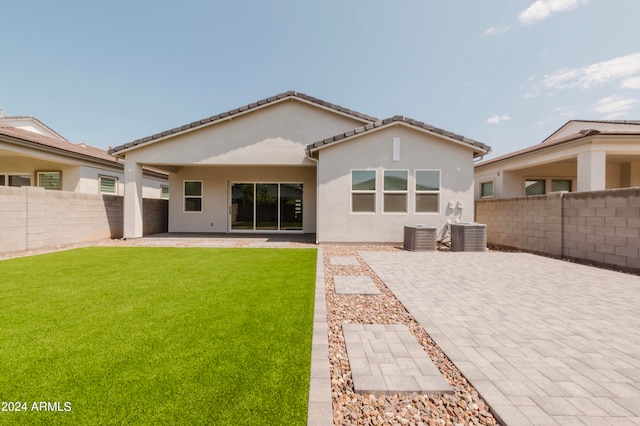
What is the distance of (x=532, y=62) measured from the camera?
1050cm

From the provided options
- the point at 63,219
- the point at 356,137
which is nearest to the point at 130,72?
the point at 63,219

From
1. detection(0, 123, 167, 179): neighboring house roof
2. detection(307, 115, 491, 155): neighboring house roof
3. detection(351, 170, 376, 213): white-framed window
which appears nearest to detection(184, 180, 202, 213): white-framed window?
detection(0, 123, 167, 179): neighboring house roof

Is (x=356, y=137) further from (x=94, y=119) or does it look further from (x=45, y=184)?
(x=94, y=119)

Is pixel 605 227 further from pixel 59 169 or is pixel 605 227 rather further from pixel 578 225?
pixel 59 169

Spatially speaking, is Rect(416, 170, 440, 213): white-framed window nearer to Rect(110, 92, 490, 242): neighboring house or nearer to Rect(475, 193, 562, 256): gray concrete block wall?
Rect(110, 92, 490, 242): neighboring house

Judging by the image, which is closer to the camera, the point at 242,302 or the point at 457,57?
the point at 242,302

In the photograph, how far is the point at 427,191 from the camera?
9820mm

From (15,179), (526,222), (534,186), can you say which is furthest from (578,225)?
(15,179)

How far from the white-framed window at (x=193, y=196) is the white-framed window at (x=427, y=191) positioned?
10.8 metres

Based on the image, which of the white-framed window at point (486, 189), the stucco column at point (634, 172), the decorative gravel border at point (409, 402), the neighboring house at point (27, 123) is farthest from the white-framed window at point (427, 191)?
the neighboring house at point (27, 123)

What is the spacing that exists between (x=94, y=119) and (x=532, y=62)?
2671 cm

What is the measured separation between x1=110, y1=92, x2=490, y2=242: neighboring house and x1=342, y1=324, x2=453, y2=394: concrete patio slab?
6853 mm

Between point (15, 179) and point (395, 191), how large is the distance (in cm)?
1909

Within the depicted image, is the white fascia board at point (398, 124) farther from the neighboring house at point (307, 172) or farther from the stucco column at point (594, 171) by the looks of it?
the stucco column at point (594, 171)
